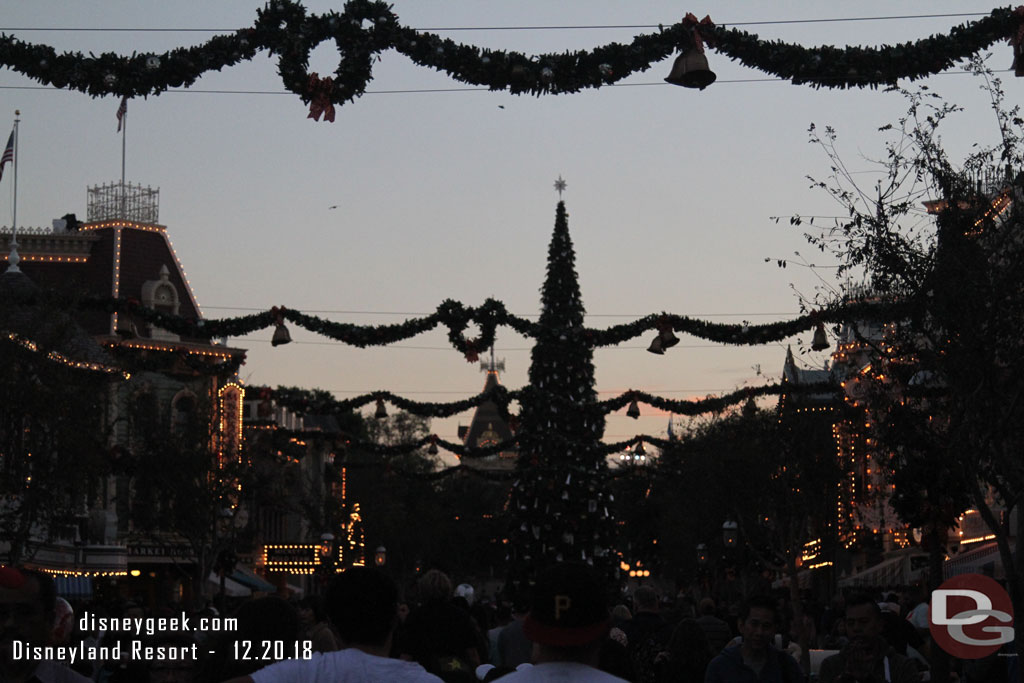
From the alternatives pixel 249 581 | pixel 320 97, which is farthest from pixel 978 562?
pixel 249 581

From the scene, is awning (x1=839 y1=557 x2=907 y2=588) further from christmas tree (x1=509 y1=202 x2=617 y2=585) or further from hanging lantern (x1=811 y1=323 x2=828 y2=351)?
hanging lantern (x1=811 y1=323 x2=828 y2=351)

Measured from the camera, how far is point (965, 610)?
1229 centimetres

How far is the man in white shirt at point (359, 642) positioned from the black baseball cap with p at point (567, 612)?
1.32ft

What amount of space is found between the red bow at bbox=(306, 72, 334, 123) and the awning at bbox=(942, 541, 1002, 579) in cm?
2798

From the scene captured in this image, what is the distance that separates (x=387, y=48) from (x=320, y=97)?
→ 0.74 meters

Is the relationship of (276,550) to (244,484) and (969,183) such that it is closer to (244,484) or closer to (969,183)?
(244,484)

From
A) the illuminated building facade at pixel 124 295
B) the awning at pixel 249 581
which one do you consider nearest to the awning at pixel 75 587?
the illuminated building facade at pixel 124 295

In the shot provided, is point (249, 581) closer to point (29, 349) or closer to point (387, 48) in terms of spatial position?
point (29, 349)

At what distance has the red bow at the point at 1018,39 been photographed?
13836mm

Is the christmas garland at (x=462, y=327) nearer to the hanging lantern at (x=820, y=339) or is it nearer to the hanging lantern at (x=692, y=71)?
the hanging lantern at (x=820, y=339)

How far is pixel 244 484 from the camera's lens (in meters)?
49.8

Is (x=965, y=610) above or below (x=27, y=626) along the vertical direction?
below

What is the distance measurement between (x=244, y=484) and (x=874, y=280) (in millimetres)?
34983

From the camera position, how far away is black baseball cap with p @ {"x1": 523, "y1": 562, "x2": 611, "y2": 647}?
207 inches
